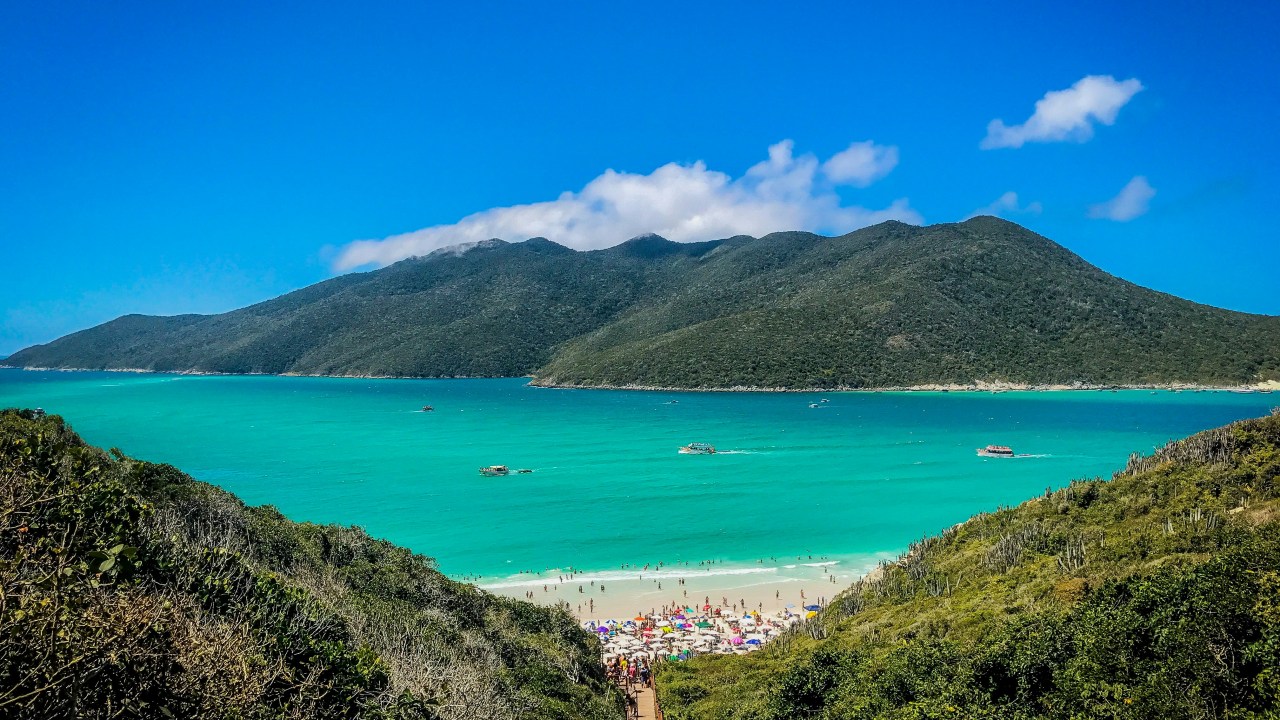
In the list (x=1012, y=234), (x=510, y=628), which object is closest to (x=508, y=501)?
(x=510, y=628)

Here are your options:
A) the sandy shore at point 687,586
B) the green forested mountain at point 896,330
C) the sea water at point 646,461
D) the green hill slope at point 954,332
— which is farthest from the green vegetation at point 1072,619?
the green forested mountain at point 896,330

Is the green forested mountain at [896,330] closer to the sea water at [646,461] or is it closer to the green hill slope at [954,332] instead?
the green hill slope at [954,332]

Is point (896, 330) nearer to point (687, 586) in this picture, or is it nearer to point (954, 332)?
point (954, 332)

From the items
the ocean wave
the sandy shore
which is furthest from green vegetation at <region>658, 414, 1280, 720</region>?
the ocean wave

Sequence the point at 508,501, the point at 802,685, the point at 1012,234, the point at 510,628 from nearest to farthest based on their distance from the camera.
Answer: the point at 802,685 → the point at 510,628 → the point at 508,501 → the point at 1012,234

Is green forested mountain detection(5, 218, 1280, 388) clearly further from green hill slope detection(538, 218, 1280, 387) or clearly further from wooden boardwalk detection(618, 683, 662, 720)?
wooden boardwalk detection(618, 683, 662, 720)

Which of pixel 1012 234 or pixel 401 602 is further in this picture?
pixel 1012 234

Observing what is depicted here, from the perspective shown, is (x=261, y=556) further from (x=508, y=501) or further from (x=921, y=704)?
(x=508, y=501)
